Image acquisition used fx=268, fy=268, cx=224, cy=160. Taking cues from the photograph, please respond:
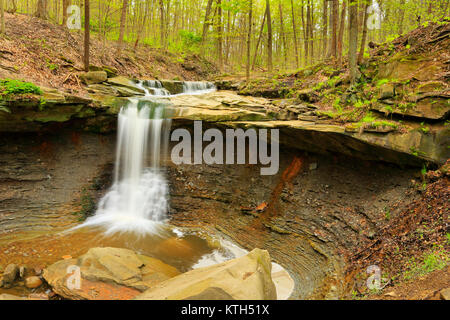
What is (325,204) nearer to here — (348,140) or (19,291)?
(348,140)

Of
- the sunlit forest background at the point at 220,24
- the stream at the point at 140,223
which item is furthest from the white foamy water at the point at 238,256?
the sunlit forest background at the point at 220,24

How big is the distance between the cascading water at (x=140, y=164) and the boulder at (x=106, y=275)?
12.3 feet

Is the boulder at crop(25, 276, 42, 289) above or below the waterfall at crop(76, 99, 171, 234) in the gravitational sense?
below

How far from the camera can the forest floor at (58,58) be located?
10273 mm

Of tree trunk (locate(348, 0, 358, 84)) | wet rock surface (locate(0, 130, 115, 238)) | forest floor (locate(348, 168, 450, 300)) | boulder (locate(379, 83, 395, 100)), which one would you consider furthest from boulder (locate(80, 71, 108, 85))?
forest floor (locate(348, 168, 450, 300))

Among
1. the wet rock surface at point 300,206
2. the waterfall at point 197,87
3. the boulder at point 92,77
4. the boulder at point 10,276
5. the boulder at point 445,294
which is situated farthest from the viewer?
the waterfall at point 197,87

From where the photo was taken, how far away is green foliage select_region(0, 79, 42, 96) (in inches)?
315

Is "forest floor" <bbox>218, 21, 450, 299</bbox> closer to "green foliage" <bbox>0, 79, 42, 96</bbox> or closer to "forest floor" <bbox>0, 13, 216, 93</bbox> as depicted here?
"green foliage" <bbox>0, 79, 42, 96</bbox>

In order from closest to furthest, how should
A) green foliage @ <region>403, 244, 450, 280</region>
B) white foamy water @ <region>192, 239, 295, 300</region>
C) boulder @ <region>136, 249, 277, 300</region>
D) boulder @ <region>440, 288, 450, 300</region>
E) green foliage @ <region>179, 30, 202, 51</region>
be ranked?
boulder @ <region>440, 288, 450, 300</region>, boulder @ <region>136, 249, 277, 300</region>, green foliage @ <region>403, 244, 450, 280</region>, white foamy water @ <region>192, 239, 295, 300</region>, green foliage @ <region>179, 30, 202, 51</region>

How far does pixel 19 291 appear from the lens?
5453mm

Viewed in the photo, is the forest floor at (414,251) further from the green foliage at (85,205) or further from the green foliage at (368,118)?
the green foliage at (85,205)

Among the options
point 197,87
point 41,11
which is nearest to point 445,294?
point 197,87

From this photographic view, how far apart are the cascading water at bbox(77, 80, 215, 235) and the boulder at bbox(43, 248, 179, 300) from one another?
3.74m

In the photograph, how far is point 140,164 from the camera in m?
10.8
